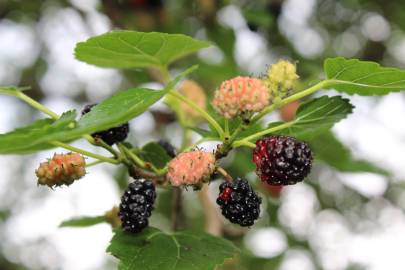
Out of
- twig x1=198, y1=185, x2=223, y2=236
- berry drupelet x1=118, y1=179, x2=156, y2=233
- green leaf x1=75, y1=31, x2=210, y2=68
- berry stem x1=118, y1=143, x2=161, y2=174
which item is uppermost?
green leaf x1=75, y1=31, x2=210, y2=68

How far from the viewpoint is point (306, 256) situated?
3018 mm

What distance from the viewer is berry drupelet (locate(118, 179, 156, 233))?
1.04 meters

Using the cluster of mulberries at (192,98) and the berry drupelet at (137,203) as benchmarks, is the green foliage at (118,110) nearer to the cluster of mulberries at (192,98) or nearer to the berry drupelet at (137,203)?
the berry drupelet at (137,203)

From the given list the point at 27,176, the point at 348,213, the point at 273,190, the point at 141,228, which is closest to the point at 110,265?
the point at 27,176

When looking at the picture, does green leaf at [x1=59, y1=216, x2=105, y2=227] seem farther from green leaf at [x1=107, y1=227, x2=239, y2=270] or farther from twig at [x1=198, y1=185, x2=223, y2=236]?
A: twig at [x1=198, y1=185, x2=223, y2=236]

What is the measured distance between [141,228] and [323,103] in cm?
45

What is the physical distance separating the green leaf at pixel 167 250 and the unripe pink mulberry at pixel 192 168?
186mm

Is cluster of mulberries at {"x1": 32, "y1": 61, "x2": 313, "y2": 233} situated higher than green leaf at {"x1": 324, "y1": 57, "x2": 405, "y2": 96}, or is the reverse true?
green leaf at {"x1": 324, "y1": 57, "x2": 405, "y2": 96}

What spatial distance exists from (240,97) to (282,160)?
0.13 metres

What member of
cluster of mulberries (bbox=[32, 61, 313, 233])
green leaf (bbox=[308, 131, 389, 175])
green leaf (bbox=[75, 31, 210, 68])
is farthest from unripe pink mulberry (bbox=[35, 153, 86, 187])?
green leaf (bbox=[308, 131, 389, 175])

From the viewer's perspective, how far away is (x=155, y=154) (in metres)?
1.26

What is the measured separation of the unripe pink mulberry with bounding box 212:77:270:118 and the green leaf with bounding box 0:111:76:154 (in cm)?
25

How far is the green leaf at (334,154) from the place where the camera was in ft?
6.15

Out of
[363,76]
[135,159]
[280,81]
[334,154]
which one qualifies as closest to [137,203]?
[135,159]
